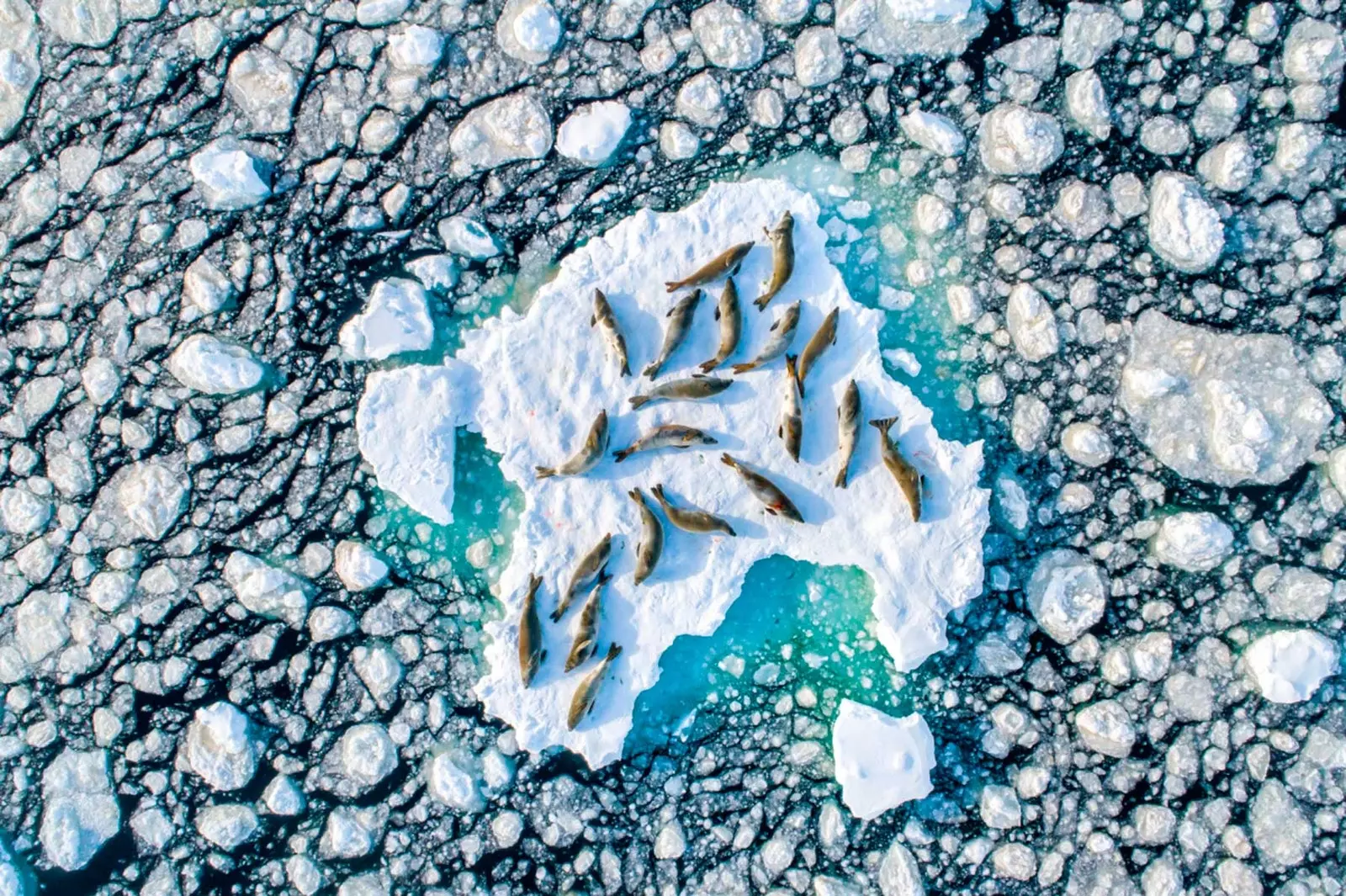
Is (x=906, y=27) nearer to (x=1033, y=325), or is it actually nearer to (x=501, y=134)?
(x=1033, y=325)

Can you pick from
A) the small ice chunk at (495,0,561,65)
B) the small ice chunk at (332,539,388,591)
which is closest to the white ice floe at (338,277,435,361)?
the small ice chunk at (332,539,388,591)

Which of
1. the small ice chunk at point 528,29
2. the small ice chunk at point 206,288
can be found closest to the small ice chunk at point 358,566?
the small ice chunk at point 206,288

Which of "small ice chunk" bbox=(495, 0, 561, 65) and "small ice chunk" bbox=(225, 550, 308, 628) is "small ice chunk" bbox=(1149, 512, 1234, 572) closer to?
"small ice chunk" bbox=(495, 0, 561, 65)

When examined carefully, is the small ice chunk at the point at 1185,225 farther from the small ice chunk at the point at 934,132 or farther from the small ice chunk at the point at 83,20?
the small ice chunk at the point at 83,20

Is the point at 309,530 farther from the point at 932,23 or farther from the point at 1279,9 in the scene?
the point at 1279,9

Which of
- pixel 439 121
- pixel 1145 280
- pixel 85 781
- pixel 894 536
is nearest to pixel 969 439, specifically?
pixel 894 536

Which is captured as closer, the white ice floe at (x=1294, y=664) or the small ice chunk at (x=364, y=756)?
the white ice floe at (x=1294, y=664)
